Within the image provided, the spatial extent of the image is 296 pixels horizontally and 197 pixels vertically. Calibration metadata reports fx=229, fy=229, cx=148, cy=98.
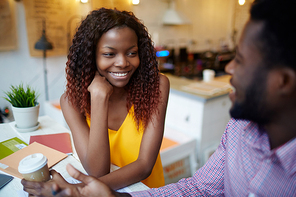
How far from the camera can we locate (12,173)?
920 mm

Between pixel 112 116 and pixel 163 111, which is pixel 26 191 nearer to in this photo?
pixel 112 116

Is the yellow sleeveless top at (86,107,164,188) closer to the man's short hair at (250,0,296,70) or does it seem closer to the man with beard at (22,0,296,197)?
the man with beard at (22,0,296,197)

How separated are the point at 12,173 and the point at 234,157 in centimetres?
86

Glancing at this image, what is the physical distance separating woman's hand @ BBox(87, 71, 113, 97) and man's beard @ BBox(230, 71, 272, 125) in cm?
58

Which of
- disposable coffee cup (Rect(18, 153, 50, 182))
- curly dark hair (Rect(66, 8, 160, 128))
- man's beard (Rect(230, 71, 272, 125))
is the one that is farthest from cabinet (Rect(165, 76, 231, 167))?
disposable coffee cup (Rect(18, 153, 50, 182))

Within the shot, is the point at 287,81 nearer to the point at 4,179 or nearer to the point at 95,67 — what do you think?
the point at 95,67

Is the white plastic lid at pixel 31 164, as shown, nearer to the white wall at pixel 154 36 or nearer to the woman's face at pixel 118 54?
the woman's face at pixel 118 54

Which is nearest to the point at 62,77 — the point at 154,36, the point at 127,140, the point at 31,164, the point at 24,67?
the point at 24,67

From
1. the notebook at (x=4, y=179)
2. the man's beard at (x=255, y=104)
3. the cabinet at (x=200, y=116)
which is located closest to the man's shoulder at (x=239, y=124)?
the man's beard at (x=255, y=104)

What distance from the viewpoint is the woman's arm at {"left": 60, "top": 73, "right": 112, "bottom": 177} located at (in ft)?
3.17

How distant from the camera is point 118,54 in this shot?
1.05m

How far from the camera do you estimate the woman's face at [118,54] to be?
3.37 feet

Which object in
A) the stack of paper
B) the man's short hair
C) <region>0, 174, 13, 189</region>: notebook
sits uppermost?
the man's short hair

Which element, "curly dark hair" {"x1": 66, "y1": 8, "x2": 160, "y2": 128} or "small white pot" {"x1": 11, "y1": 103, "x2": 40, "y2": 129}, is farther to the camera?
"small white pot" {"x1": 11, "y1": 103, "x2": 40, "y2": 129}
